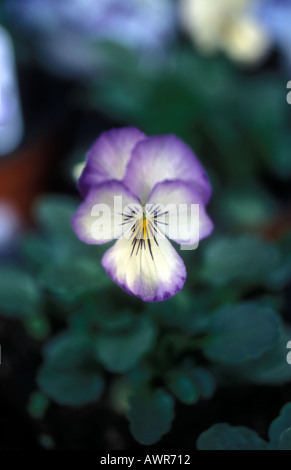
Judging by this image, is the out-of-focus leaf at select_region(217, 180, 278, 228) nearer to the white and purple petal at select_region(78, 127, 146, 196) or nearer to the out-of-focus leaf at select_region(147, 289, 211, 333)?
the out-of-focus leaf at select_region(147, 289, 211, 333)

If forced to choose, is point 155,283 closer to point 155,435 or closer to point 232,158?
point 155,435

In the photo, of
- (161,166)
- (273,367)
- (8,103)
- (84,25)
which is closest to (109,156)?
(161,166)

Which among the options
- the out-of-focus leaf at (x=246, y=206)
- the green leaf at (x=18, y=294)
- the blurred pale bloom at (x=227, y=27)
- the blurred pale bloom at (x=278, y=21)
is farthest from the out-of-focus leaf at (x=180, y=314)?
the blurred pale bloom at (x=278, y=21)

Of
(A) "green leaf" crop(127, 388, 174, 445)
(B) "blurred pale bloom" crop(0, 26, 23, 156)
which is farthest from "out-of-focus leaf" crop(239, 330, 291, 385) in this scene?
(B) "blurred pale bloom" crop(0, 26, 23, 156)

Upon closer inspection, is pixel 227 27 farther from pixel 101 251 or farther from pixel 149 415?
pixel 149 415

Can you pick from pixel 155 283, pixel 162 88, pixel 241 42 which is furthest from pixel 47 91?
pixel 155 283

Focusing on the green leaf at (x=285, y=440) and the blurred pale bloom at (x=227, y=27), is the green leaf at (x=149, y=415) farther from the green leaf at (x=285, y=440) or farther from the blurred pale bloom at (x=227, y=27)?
the blurred pale bloom at (x=227, y=27)

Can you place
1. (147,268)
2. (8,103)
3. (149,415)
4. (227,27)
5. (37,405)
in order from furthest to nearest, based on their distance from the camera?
(227,27)
(8,103)
(37,405)
(149,415)
(147,268)
